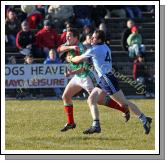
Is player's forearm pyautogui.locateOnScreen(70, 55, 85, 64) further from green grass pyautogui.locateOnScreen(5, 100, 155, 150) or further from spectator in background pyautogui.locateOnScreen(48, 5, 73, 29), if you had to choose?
spectator in background pyautogui.locateOnScreen(48, 5, 73, 29)

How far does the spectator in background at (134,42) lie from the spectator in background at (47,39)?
7.92 feet

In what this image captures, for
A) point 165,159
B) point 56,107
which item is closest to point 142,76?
point 56,107

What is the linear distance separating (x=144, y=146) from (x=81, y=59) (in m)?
2.13

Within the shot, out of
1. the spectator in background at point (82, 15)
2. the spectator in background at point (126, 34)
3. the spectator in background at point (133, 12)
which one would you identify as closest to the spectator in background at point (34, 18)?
the spectator in background at point (82, 15)

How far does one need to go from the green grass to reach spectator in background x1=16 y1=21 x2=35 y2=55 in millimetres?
4436

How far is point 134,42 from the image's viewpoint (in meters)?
29.0

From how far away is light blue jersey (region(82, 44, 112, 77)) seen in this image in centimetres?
1727

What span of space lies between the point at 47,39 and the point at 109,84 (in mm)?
10791

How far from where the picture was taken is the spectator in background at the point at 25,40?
27750 millimetres

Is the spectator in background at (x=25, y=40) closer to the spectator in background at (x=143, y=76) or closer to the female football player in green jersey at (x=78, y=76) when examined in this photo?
the spectator in background at (x=143, y=76)

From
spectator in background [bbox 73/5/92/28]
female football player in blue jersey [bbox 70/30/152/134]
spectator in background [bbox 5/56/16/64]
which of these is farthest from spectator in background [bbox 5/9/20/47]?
female football player in blue jersey [bbox 70/30/152/134]

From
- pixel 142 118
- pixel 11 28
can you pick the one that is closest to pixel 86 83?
pixel 142 118

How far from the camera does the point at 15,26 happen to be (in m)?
28.8

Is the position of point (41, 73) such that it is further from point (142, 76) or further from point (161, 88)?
point (161, 88)
